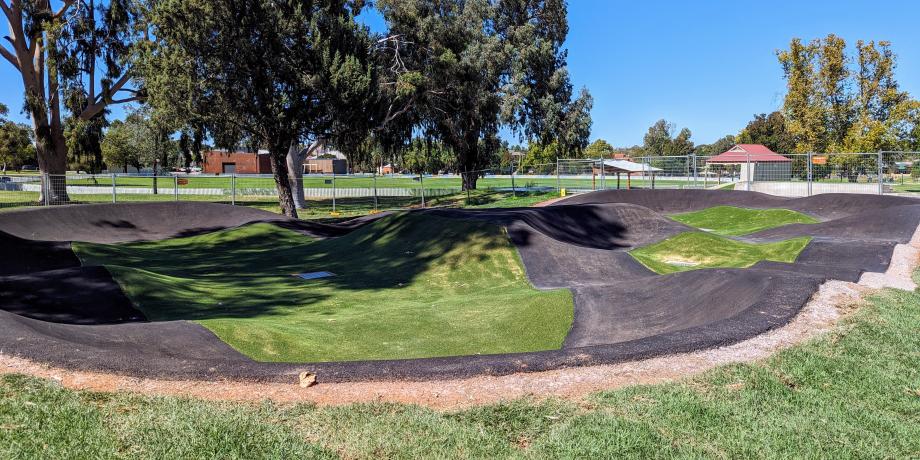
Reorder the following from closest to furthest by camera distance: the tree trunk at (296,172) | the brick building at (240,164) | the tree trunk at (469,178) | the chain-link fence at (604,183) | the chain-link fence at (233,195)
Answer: the chain-link fence at (233,195) < the chain-link fence at (604,183) < the tree trunk at (296,172) < the tree trunk at (469,178) < the brick building at (240,164)

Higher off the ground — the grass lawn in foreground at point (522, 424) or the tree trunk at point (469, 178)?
the tree trunk at point (469, 178)

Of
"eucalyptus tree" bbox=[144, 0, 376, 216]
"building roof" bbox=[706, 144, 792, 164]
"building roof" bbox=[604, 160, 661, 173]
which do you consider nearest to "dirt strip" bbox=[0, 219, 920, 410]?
"eucalyptus tree" bbox=[144, 0, 376, 216]

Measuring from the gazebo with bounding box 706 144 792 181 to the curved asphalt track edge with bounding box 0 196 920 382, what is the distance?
56.7 feet

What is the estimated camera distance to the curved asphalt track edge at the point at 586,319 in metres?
5.33

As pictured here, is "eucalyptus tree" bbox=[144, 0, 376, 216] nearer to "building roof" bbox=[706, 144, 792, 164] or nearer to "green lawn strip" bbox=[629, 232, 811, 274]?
"green lawn strip" bbox=[629, 232, 811, 274]

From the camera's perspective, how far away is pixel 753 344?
19.4 ft

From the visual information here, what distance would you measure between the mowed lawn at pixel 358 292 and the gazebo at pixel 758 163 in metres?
20.7

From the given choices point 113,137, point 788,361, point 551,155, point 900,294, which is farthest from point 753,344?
point 551,155

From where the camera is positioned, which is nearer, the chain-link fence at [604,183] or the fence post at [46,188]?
the fence post at [46,188]

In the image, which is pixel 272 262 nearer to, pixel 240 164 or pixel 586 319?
pixel 586 319

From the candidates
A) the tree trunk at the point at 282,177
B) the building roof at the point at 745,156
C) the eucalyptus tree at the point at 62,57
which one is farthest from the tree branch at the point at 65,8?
the building roof at the point at 745,156

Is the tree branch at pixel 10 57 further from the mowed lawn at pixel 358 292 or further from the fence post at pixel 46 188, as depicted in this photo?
the mowed lawn at pixel 358 292

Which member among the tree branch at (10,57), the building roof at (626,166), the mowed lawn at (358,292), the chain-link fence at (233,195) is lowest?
the mowed lawn at (358,292)

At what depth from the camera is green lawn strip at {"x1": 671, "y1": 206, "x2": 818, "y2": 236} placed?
20.4 metres
